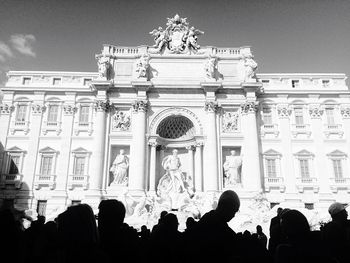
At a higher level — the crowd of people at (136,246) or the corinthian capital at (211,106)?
the corinthian capital at (211,106)

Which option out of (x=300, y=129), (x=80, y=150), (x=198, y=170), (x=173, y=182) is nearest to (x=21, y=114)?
(x=80, y=150)

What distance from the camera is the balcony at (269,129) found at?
27359mm

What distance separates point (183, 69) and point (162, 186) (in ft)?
36.0

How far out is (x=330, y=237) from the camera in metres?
4.32

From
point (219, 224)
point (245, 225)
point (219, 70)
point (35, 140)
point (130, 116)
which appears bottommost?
point (245, 225)

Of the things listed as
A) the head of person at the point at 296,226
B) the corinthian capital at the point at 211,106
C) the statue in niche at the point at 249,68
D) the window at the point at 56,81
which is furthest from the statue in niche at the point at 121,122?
the head of person at the point at 296,226

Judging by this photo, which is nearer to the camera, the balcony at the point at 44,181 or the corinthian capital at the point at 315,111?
the balcony at the point at 44,181

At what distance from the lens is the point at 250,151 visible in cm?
2572

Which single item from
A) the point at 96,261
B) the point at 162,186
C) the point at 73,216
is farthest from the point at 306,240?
the point at 162,186

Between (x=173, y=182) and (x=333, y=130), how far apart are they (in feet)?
50.1

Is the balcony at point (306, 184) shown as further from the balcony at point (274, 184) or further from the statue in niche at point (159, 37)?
the statue in niche at point (159, 37)

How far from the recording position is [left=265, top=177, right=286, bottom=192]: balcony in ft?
84.7

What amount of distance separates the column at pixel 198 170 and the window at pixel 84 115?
404 inches

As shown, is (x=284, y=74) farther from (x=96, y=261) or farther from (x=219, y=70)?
(x=96, y=261)
